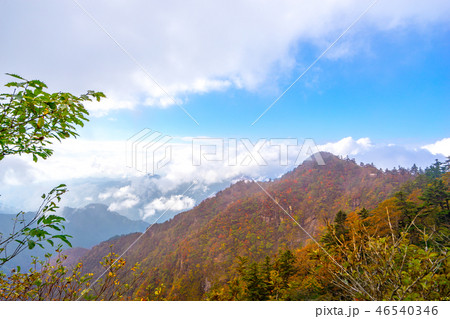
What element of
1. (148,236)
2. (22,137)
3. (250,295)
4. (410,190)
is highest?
(22,137)

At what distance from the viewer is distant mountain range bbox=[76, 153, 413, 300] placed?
3150 cm

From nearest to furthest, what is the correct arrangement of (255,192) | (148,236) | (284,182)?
(284,182), (148,236), (255,192)

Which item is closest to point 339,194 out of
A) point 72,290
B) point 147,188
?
point 147,188

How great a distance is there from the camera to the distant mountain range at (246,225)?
31500 mm

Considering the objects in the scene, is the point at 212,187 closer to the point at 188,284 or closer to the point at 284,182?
the point at 284,182

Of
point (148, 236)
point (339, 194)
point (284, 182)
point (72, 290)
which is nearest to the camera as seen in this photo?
point (72, 290)

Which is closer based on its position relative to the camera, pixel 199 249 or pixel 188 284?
pixel 188 284

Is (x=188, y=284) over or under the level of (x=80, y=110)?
under

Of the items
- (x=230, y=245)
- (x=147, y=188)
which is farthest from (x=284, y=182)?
(x=147, y=188)

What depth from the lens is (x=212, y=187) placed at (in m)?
10.6

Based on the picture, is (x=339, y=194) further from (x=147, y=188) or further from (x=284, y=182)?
(x=147, y=188)

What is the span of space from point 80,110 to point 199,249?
43.1 meters

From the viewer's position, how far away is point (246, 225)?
125 ft

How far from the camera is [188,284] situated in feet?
116
